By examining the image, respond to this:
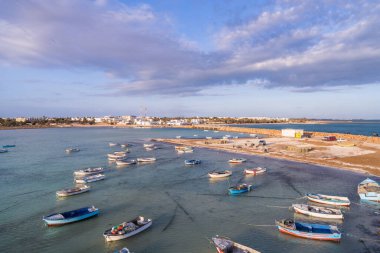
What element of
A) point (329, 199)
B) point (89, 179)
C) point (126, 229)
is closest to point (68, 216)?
point (126, 229)

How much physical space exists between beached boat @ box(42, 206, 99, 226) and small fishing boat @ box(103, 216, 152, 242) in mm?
5136

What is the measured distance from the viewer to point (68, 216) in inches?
1042

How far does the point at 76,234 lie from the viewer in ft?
79.2

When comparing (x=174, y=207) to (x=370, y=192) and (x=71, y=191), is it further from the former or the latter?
(x=370, y=192)

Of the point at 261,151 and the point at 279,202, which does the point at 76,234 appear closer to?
the point at 279,202

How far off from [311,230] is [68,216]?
22266mm

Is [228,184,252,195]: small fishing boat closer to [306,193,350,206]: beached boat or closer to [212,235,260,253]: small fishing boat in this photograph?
[306,193,350,206]: beached boat

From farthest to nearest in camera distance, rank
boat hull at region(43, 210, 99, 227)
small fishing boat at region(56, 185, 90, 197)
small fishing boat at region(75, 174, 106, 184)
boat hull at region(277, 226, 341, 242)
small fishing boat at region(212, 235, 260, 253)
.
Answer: small fishing boat at region(75, 174, 106, 184)
small fishing boat at region(56, 185, 90, 197)
boat hull at region(43, 210, 99, 227)
boat hull at region(277, 226, 341, 242)
small fishing boat at region(212, 235, 260, 253)

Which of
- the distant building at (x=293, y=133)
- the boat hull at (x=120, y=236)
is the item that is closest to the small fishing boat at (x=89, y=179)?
the boat hull at (x=120, y=236)

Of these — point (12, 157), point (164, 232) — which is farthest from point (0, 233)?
point (12, 157)

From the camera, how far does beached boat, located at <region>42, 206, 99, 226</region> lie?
1005 inches

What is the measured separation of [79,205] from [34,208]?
182 inches

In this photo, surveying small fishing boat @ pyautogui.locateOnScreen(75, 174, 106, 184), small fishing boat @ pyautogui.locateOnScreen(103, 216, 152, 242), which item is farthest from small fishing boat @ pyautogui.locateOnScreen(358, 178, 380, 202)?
small fishing boat @ pyautogui.locateOnScreen(75, 174, 106, 184)

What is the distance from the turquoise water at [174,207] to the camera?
22359mm
